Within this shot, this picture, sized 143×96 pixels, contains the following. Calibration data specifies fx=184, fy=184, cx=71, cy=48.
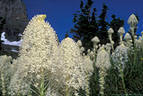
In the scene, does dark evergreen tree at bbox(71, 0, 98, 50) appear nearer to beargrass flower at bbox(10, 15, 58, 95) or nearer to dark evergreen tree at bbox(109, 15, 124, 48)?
dark evergreen tree at bbox(109, 15, 124, 48)

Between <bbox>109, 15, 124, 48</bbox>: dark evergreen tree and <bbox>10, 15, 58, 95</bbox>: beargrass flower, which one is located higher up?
<bbox>109, 15, 124, 48</bbox>: dark evergreen tree

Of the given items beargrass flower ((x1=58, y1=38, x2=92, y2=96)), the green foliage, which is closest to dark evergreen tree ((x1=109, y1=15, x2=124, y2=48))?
the green foliage

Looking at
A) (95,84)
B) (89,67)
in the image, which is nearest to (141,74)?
(95,84)

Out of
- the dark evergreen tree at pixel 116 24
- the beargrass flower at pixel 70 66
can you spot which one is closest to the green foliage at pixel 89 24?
the dark evergreen tree at pixel 116 24

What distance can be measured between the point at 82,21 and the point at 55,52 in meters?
36.0

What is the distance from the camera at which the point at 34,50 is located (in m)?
2.06

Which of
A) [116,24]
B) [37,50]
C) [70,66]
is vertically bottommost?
[70,66]

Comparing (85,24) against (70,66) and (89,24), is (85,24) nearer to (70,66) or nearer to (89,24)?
(89,24)

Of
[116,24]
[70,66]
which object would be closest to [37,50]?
[70,66]

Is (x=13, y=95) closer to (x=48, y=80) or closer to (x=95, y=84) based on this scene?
(x=48, y=80)

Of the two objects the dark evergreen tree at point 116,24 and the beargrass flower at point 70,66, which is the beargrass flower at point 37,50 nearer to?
the beargrass flower at point 70,66

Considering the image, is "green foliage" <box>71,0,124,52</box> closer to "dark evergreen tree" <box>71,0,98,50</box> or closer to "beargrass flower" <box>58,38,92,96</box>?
"dark evergreen tree" <box>71,0,98,50</box>

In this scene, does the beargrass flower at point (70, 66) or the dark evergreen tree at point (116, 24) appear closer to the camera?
the beargrass flower at point (70, 66)

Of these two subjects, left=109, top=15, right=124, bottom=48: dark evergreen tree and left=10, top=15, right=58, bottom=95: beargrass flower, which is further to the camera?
left=109, top=15, right=124, bottom=48: dark evergreen tree
